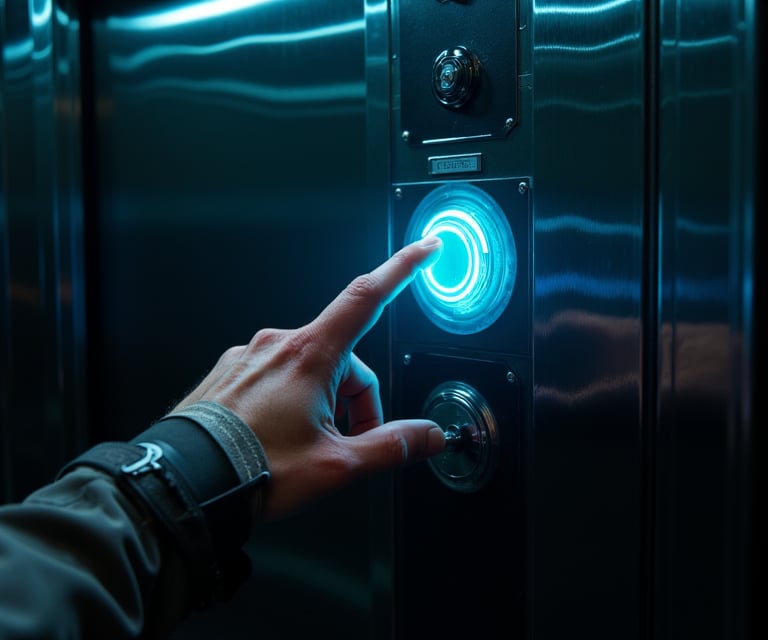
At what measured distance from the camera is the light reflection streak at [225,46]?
1259 millimetres

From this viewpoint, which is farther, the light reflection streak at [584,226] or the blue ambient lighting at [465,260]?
the blue ambient lighting at [465,260]

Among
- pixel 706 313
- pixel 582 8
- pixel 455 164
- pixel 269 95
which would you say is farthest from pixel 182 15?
pixel 706 313

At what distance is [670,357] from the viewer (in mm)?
875

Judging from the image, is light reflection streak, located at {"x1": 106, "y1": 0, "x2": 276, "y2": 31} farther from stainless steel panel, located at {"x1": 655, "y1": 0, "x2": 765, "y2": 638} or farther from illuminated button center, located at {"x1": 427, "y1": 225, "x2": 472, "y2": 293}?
stainless steel panel, located at {"x1": 655, "y1": 0, "x2": 765, "y2": 638}

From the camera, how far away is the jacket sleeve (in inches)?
29.1

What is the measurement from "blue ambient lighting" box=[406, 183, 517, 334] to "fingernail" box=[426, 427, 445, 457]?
5.2 inches

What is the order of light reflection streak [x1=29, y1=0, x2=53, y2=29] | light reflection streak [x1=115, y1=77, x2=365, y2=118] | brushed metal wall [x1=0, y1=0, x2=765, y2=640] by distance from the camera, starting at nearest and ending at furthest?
brushed metal wall [x1=0, y1=0, x2=765, y2=640]
light reflection streak [x1=115, y1=77, x2=365, y2=118]
light reflection streak [x1=29, y1=0, x2=53, y2=29]

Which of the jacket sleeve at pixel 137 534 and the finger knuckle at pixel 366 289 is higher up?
the finger knuckle at pixel 366 289

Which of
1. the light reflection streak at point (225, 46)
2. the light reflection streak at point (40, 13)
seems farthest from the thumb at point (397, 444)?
the light reflection streak at point (40, 13)

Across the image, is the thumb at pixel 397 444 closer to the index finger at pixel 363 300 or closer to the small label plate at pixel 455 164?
the index finger at pixel 363 300

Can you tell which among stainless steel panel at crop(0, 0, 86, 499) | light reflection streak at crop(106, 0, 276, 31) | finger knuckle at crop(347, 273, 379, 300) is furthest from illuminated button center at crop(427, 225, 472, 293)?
stainless steel panel at crop(0, 0, 86, 499)

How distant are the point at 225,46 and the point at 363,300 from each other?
2.13 feet

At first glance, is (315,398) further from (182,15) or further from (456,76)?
(182,15)

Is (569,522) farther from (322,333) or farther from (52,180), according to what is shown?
(52,180)
